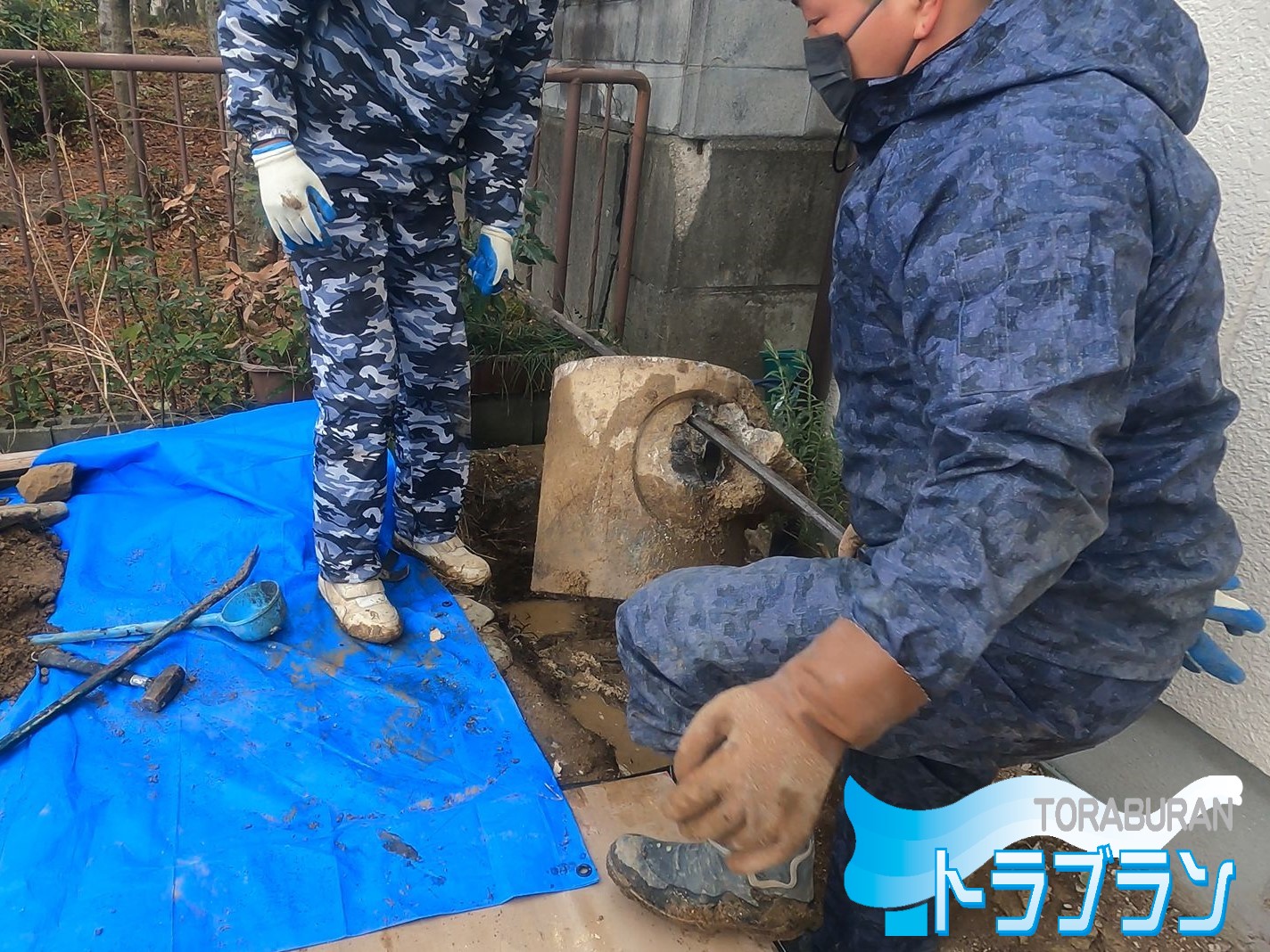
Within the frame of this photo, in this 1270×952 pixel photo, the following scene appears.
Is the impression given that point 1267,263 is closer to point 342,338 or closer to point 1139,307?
point 1139,307

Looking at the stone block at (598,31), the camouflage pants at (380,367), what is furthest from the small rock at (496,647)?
the stone block at (598,31)

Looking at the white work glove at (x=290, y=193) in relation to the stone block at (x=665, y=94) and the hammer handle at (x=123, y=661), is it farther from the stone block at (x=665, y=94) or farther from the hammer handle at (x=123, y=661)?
the stone block at (x=665, y=94)

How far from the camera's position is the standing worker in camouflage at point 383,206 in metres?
1.92

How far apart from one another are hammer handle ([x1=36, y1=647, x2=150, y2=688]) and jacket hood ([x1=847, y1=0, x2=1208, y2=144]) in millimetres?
2097

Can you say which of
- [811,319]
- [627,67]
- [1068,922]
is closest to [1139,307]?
[1068,922]

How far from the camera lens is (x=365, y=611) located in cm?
233

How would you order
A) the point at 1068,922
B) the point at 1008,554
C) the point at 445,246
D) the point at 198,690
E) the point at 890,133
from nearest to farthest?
the point at 1008,554, the point at 890,133, the point at 1068,922, the point at 198,690, the point at 445,246

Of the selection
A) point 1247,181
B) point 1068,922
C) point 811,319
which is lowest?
point 1068,922

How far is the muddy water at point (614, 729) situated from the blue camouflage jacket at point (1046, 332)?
1.20 m

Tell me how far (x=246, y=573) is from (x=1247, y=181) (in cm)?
266

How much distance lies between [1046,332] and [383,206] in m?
1.80

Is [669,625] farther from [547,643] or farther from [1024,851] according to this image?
[547,643]

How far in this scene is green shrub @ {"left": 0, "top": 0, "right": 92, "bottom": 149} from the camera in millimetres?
6359

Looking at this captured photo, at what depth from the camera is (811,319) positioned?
3980 millimetres
